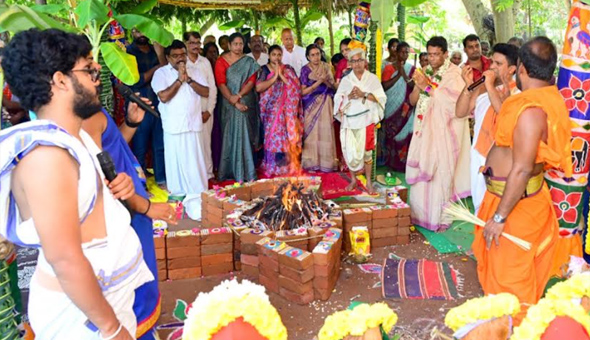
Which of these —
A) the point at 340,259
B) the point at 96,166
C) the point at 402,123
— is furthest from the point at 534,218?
the point at 402,123

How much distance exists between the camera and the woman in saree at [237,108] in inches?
256

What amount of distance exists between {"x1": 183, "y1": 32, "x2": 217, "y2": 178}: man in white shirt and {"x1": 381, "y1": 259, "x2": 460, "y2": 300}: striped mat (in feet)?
10.3

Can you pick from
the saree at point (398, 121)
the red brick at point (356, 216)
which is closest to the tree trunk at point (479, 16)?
the saree at point (398, 121)

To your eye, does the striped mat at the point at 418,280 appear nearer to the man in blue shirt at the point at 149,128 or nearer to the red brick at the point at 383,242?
the red brick at the point at 383,242

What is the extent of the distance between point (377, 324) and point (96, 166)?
102 cm

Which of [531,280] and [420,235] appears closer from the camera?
[531,280]

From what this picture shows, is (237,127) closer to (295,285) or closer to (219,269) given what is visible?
(219,269)

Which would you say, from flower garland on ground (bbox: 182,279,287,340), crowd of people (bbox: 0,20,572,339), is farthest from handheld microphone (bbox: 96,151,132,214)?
flower garland on ground (bbox: 182,279,287,340)

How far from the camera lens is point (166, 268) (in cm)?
408

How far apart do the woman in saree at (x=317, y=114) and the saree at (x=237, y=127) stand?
719 mm

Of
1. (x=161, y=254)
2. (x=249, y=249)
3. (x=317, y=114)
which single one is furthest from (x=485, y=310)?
(x=317, y=114)

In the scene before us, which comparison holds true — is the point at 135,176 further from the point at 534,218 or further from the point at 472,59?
the point at 472,59

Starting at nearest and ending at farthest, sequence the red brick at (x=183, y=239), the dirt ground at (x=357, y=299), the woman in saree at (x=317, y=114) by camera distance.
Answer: the dirt ground at (x=357, y=299) → the red brick at (x=183, y=239) → the woman in saree at (x=317, y=114)

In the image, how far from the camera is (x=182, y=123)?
18.9 feet
